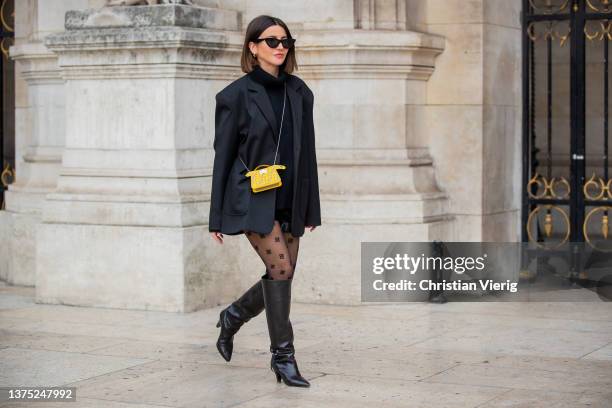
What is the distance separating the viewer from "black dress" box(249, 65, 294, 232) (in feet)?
23.2

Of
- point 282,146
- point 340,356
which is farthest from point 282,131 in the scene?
point 340,356

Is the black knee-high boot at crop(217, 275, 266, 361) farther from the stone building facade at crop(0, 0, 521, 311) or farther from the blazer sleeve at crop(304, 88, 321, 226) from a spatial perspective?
the stone building facade at crop(0, 0, 521, 311)

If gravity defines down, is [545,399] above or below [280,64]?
below

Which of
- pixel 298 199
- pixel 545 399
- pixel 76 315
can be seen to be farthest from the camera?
pixel 76 315

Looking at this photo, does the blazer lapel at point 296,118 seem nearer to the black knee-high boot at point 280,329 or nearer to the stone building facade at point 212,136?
the black knee-high boot at point 280,329

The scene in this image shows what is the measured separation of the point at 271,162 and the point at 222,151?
0.93ft

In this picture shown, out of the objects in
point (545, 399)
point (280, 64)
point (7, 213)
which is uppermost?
point (280, 64)

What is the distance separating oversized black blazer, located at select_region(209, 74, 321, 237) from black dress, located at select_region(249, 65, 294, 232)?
0.09 feet

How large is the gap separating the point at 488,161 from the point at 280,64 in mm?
4009

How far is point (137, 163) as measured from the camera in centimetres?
1009

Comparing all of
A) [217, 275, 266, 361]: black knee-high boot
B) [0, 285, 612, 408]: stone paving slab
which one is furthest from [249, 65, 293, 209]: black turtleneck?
[0, 285, 612, 408]: stone paving slab

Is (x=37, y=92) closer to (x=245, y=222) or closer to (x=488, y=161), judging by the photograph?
(x=488, y=161)

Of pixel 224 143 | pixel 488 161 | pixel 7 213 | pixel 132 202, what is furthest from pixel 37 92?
pixel 224 143

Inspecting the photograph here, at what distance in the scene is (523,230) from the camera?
37.4ft
